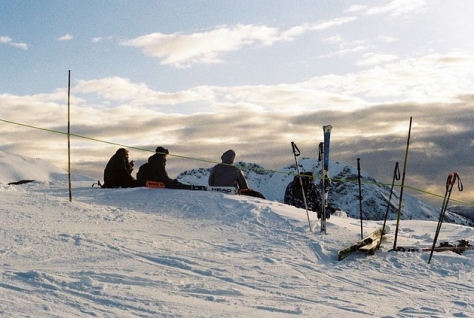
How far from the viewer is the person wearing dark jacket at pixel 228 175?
16.9 meters

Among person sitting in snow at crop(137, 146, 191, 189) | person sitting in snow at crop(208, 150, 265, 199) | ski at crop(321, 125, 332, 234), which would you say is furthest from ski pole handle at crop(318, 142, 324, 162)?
person sitting in snow at crop(137, 146, 191, 189)

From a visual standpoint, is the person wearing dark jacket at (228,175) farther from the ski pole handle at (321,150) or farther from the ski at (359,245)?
the ski at (359,245)

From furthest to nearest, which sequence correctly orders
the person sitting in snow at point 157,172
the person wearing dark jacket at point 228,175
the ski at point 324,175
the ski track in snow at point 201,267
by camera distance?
the person sitting in snow at point 157,172
the person wearing dark jacket at point 228,175
the ski at point 324,175
the ski track in snow at point 201,267

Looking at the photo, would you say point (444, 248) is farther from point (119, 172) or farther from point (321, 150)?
point (119, 172)

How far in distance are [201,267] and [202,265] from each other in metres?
0.15

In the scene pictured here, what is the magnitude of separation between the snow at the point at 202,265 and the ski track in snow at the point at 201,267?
20 mm

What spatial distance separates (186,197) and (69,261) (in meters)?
6.27

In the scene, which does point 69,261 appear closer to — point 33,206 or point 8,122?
point 33,206

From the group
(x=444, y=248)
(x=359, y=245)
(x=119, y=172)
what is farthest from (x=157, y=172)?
(x=444, y=248)

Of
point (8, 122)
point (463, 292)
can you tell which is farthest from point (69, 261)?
point (8, 122)

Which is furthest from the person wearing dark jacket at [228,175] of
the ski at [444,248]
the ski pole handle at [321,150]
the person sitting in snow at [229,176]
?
the ski at [444,248]

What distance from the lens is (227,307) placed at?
6840mm

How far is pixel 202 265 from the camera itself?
8695mm

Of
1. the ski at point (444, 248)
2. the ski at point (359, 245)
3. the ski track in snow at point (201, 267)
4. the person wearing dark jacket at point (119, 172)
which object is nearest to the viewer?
the ski track in snow at point (201, 267)
